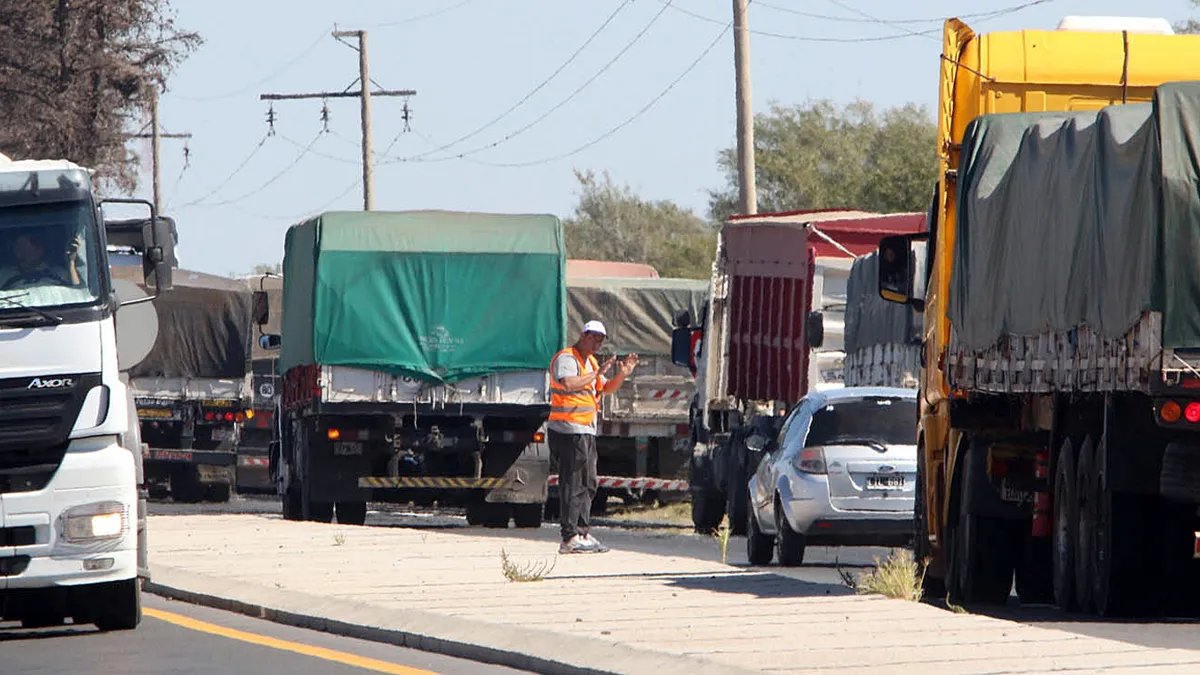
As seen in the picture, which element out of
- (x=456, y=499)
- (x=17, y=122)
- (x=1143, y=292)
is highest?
(x=17, y=122)

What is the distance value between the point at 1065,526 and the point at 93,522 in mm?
5812

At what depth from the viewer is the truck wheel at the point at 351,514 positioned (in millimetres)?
29875

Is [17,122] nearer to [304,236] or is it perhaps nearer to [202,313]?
[202,313]

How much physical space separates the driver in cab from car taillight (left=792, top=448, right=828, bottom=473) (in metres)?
8.08

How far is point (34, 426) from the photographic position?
14859 mm

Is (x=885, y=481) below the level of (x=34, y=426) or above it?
below

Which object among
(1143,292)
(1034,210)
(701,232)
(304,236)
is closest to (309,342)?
(304,236)

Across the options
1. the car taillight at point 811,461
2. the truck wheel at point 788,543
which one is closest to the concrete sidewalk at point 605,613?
the truck wheel at point 788,543

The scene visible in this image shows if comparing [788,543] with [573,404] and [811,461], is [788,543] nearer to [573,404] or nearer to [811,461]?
[811,461]

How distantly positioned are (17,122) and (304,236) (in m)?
25.1

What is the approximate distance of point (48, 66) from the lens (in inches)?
2142

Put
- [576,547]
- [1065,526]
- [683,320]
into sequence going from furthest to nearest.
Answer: [683,320] < [576,547] < [1065,526]

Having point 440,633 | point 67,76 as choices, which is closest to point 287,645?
point 440,633

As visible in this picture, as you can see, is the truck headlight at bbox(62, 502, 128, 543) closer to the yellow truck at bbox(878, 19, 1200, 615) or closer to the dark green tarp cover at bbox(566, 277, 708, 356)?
the yellow truck at bbox(878, 19, 1200, 615)
